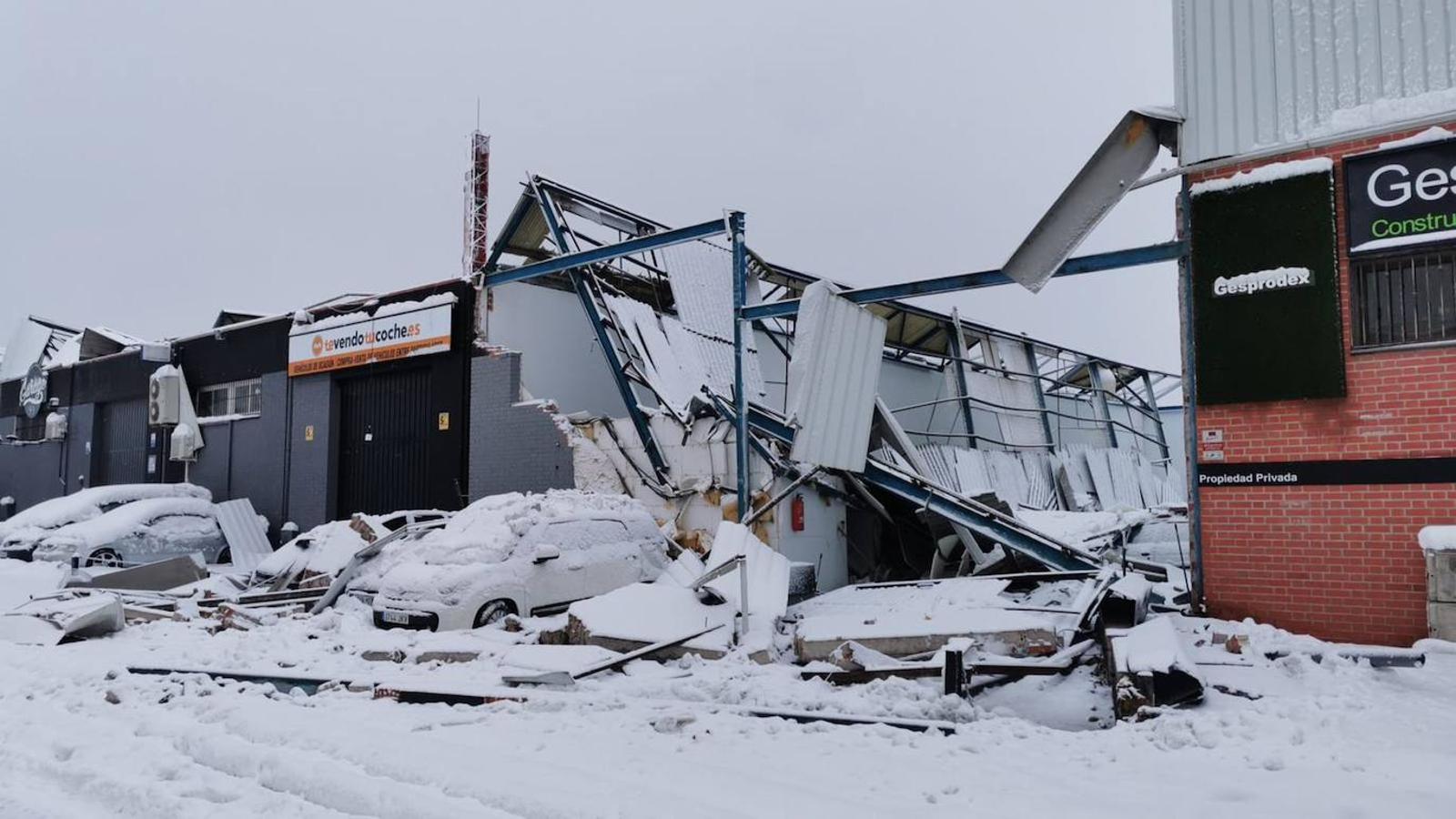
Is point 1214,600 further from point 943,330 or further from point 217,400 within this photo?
point 217,400

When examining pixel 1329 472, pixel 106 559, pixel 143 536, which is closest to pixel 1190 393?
pixel 1329 472

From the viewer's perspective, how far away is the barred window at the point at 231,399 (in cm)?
2106

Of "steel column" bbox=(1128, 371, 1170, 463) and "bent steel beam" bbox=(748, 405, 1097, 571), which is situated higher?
"steel column" bbox=(1128, 371, 1170, 463)

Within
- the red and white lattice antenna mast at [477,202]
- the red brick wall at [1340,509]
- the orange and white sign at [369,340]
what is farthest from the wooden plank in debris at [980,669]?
the red and white lattice antenna mast at [477,202]

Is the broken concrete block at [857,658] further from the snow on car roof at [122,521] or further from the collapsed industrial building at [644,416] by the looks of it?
the snow on car roof at [122,521]

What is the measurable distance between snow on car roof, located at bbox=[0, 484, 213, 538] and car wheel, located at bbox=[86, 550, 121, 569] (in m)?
1.66

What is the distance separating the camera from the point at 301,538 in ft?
45.3

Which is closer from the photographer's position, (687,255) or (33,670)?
(33,670)

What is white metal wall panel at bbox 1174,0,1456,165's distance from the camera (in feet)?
26.1

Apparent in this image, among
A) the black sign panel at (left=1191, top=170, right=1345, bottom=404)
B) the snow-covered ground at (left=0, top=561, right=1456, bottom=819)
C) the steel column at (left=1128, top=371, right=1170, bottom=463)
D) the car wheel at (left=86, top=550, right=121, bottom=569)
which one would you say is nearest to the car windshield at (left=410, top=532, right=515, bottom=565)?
the snow-covered ground at (left=0, top=561, right=1456, bottom=819)

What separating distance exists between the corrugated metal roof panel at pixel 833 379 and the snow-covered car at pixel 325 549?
5.46 metres

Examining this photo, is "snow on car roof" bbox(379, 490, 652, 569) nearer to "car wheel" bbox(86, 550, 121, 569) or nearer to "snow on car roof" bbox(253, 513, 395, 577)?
"snow on car roof" bbox(253, 513, 395, 577)

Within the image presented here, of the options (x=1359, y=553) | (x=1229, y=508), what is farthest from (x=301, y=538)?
(x=1359, y=553)

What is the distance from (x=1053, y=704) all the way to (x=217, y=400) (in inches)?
839
